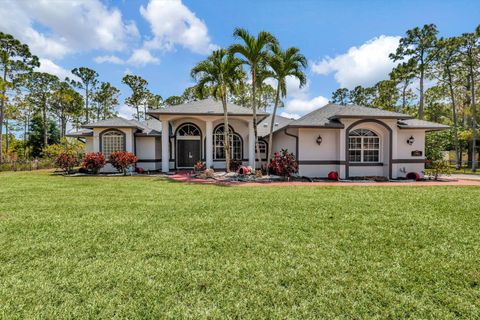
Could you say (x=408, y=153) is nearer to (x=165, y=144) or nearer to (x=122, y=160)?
(x=165, y=144)

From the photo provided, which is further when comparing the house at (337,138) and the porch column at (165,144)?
the porch column at (165,144)

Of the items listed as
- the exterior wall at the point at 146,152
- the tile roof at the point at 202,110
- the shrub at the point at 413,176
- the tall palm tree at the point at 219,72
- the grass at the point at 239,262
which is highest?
the tall palm tree at the point at 219,72

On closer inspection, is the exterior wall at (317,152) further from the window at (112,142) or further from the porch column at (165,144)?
the window at (112,142)

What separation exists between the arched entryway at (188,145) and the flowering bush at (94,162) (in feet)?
16.2

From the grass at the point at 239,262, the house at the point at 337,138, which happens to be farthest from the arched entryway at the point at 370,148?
the grass at the point at 239,262

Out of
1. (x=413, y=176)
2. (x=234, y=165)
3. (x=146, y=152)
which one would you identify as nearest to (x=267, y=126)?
(x=234, y=165)

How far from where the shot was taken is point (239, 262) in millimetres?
3523

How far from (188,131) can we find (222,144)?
2.75 metres

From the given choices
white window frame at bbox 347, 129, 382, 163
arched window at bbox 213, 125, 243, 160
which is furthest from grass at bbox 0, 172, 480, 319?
arched window at bbox 213, 125, 243, 160

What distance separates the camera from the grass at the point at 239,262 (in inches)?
101

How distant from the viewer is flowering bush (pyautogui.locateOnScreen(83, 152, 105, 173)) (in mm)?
16078

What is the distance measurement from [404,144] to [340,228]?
43.8 ft

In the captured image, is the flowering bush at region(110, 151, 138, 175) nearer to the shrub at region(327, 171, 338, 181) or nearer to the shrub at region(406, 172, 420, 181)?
the shrub at region(327, 171, 338, 181)

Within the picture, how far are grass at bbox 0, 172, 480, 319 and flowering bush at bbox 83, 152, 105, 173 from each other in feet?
33.5
